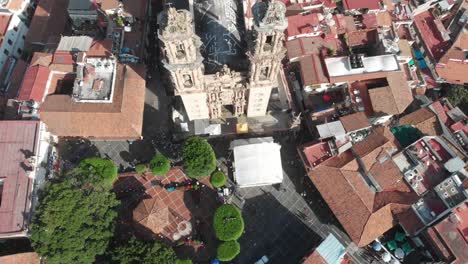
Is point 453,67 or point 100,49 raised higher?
point 453,67

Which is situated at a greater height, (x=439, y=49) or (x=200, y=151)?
(x=439, y=49)

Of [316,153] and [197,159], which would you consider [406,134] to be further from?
[197,159]

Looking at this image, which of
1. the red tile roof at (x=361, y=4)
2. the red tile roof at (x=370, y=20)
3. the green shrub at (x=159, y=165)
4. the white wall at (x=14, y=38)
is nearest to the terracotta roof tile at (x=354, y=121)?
the red tile roof at (x=370, y=20)

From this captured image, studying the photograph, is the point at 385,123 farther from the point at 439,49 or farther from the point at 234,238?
the point at 234,238

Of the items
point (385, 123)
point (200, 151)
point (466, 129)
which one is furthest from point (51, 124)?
point (466, 129)

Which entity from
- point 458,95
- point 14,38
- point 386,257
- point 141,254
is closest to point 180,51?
point 141,254
